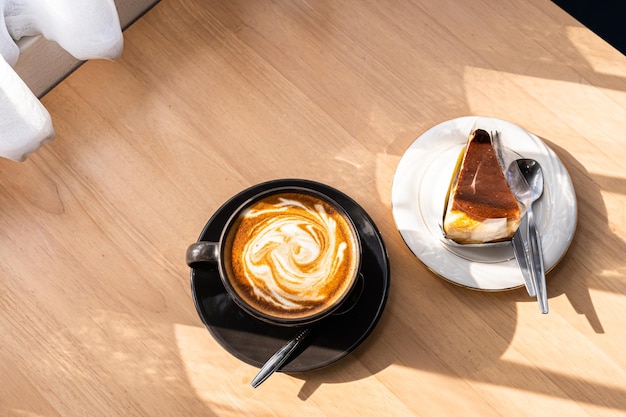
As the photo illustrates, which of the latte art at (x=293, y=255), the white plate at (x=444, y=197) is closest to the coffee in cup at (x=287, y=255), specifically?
the latte art at (x=293, y=255)

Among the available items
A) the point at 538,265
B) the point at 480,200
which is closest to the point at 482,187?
the point at 480,200

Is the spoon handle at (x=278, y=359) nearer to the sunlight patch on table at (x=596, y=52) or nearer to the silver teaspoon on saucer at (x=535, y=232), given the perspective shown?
the silver teaspoon on saucer at (x=535, y=232)

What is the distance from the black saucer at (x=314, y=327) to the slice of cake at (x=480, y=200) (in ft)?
0.35

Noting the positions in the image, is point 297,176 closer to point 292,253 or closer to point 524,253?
point 292,253

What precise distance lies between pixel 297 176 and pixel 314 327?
0.73 ft

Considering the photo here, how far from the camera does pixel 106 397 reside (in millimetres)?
886

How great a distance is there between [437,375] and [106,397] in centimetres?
44

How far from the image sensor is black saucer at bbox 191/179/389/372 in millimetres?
863

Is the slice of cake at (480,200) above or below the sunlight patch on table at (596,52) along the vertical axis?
below

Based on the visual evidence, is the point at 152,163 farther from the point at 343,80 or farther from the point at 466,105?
the point at 466,105

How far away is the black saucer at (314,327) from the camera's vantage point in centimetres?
86

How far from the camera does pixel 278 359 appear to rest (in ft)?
2.78

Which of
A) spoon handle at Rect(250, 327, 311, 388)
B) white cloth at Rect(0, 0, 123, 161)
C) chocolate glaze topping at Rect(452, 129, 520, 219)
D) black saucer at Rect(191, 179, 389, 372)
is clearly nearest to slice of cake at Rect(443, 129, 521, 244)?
chocolate glaze topping at Rect(452, 129, 520, 219)

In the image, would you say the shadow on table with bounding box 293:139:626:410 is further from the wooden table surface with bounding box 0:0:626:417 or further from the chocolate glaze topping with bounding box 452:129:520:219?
the chocolate glaze topping with bounding box 452:129:520:219
